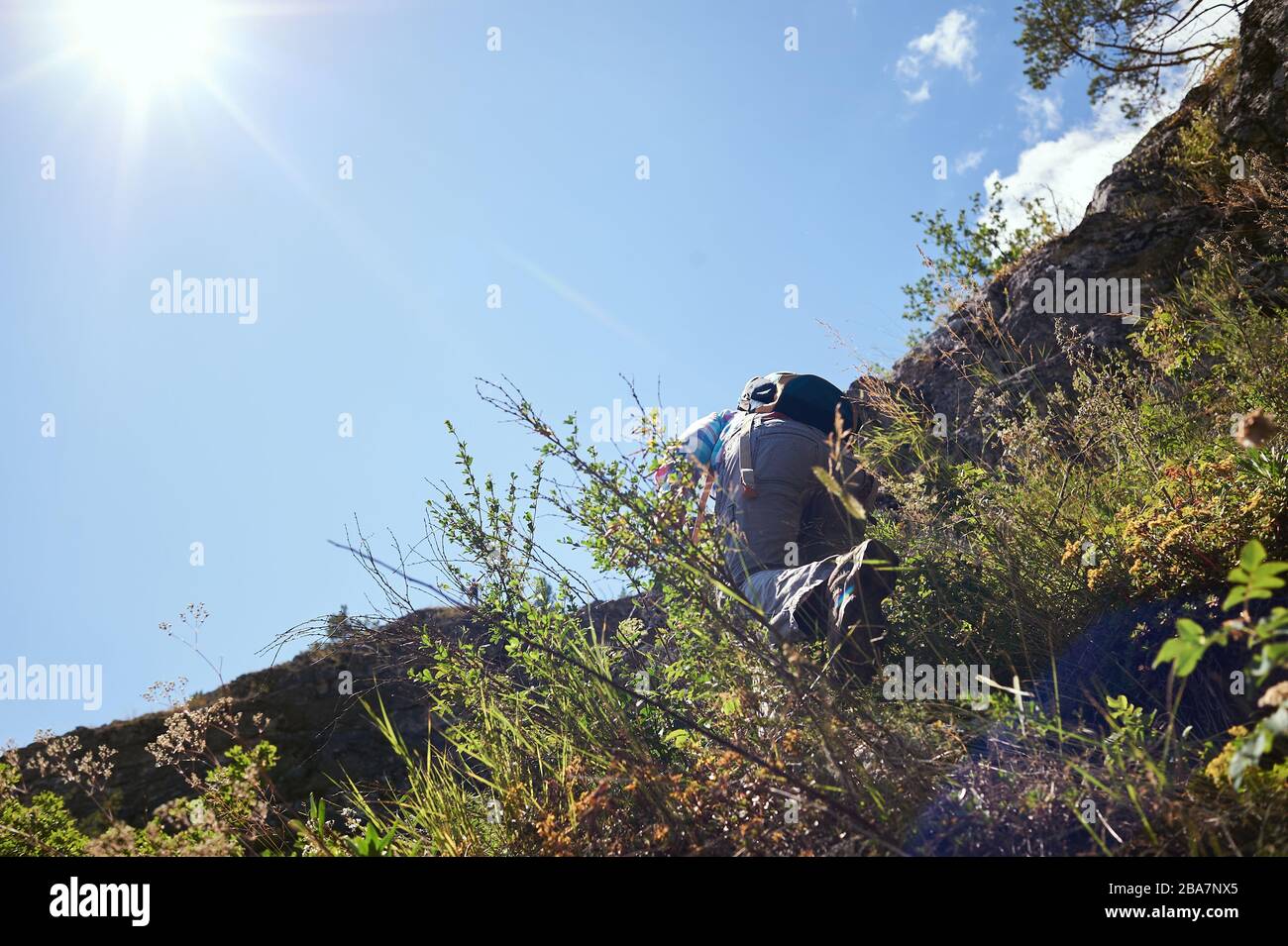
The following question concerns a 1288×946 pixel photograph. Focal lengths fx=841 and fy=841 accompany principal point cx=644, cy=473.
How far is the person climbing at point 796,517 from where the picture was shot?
3.30 meters

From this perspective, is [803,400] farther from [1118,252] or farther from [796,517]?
[1118,252]

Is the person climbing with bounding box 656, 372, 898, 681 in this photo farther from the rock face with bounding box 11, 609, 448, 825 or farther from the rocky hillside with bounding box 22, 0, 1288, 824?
the rock face with bounding box 11, 609, 448, 825

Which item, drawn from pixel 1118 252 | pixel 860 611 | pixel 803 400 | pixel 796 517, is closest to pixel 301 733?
pixel 796 517

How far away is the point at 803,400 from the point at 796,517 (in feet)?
2.71

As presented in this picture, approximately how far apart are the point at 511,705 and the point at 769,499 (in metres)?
2.21

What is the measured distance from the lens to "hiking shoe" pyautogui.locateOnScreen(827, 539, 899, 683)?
3.24 meters

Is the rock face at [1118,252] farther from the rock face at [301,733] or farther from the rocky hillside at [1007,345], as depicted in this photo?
the rock face at [301,733]

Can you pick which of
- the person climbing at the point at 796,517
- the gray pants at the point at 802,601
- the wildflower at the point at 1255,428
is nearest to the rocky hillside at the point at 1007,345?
the person climbing at the point at 796,517

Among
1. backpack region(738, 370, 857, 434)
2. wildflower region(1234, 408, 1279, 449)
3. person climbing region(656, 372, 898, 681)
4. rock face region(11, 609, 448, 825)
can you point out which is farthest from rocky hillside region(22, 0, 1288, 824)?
wildflower region(1234, 408, 1279, 449)

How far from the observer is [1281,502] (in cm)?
287

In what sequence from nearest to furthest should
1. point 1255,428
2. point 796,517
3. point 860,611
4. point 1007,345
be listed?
point 1255,428 < point 860,611 < point 796,517 < point 1007,345

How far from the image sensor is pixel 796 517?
507 cm
